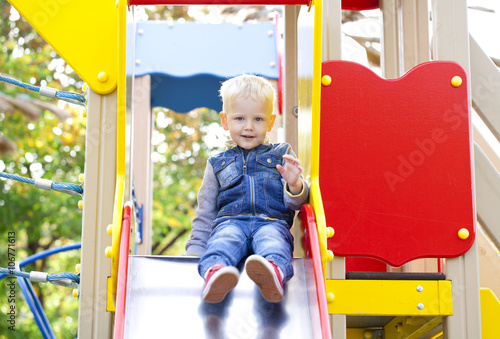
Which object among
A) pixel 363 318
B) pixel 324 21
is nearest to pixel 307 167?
pixel 324 21

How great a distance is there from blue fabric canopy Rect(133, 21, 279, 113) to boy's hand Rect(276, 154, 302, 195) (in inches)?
89.4

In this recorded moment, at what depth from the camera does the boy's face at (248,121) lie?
263 centimetres

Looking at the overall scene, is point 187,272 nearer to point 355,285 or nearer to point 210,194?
point 210,194

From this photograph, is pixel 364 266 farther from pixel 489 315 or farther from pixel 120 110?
pixel 120 110

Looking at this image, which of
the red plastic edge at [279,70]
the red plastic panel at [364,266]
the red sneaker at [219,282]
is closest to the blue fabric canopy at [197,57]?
the red plastic edge at [279,70]

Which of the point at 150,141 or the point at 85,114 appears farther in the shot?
the point at 150,141

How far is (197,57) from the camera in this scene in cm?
475

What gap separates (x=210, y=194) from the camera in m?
2.68

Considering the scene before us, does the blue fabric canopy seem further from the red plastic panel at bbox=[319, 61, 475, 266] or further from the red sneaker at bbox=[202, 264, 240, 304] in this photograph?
the red sneaker at bbox=[202, 264, 240, 304]

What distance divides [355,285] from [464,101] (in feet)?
2.90

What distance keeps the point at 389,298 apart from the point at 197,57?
2.77 m

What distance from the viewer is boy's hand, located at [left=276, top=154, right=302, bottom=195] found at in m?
2.37

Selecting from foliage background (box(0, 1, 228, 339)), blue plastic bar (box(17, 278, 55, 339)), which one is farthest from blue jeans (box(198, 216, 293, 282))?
foliage background (box(0, 1, 228, 339))

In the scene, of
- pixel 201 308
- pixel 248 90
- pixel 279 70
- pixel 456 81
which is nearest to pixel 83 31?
pixel 248 90
